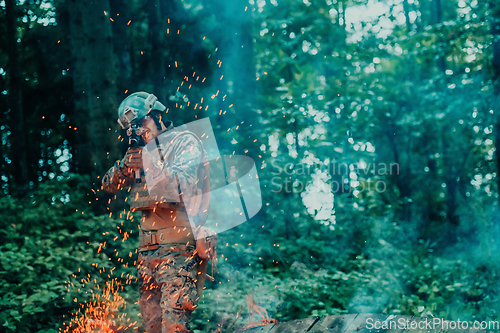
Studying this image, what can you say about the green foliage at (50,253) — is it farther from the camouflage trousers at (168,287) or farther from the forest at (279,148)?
the camouflage trousers at (168,287)

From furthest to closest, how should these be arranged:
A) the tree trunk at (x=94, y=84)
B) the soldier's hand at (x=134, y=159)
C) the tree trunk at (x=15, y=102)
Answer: the tree trunk at (x=15, y=102)
the tree trunk at (x=94, y=84)
the soldier's hand at (x=134, y=159)

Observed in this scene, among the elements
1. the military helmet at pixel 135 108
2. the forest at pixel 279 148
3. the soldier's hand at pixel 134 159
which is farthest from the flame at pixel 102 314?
the military helmet at pixel 135 108

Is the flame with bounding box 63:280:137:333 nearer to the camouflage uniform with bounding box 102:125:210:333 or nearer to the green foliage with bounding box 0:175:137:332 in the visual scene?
the green foliage with bounding box 0:175:137:332

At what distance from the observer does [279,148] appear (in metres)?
8.41

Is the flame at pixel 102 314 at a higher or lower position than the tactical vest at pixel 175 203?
lower

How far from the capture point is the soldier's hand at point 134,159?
3299 millimetres

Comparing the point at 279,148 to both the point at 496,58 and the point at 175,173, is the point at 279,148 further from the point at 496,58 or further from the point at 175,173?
the point at 175,173

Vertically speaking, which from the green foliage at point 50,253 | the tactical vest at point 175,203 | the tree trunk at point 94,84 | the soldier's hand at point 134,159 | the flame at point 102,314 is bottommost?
the flame at point 102,314

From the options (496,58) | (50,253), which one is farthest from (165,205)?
(496,58)

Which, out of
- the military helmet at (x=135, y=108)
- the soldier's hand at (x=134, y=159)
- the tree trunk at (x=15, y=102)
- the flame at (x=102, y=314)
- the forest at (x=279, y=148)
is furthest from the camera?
the tree trunk at (x=15, y=102)

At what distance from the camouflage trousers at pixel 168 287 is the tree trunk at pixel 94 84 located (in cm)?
313

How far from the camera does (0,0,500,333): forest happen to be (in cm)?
582

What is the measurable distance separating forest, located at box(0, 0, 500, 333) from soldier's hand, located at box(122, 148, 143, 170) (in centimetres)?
247

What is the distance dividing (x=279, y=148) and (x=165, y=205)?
5.23 meters
